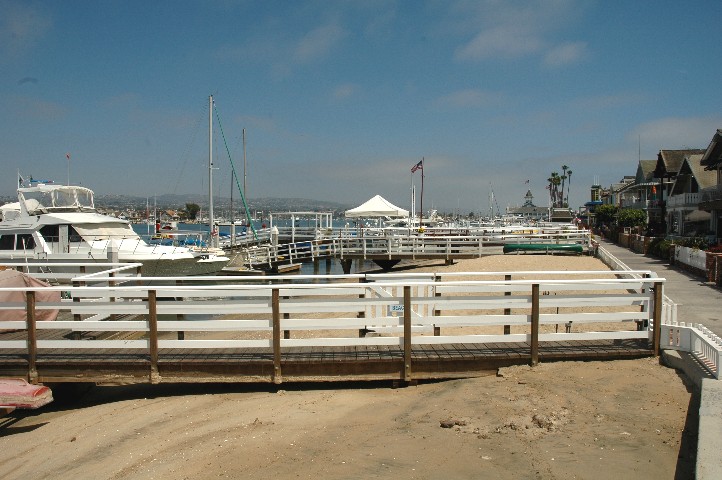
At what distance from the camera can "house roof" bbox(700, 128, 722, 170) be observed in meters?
34.2

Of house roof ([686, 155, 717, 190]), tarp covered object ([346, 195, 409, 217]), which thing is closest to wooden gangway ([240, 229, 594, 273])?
tarp covered object ([346, 195, 409, 217])

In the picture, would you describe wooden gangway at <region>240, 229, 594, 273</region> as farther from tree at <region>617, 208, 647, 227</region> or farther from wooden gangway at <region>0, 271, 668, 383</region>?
wooden gangway at <region>0, 271, 668, 383</region>

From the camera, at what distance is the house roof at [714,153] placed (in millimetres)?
34150

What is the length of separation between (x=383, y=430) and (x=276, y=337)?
7.19ft

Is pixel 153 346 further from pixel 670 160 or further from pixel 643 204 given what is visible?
pixel 643 204

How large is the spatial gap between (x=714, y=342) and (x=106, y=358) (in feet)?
25.0

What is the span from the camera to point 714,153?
35.2 meters

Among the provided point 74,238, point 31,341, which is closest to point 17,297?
point 31,341

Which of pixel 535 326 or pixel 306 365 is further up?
pixel 535 326

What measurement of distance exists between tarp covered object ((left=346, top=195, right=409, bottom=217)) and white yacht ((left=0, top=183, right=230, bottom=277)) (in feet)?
38.0

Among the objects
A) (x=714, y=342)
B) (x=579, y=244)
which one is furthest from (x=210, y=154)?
(x=714, y=342)

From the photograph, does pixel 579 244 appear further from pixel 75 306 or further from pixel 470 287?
pixel 75 306

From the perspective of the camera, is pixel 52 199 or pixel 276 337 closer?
pixel 276 337

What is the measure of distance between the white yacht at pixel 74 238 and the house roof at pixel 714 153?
2796 centimetres
